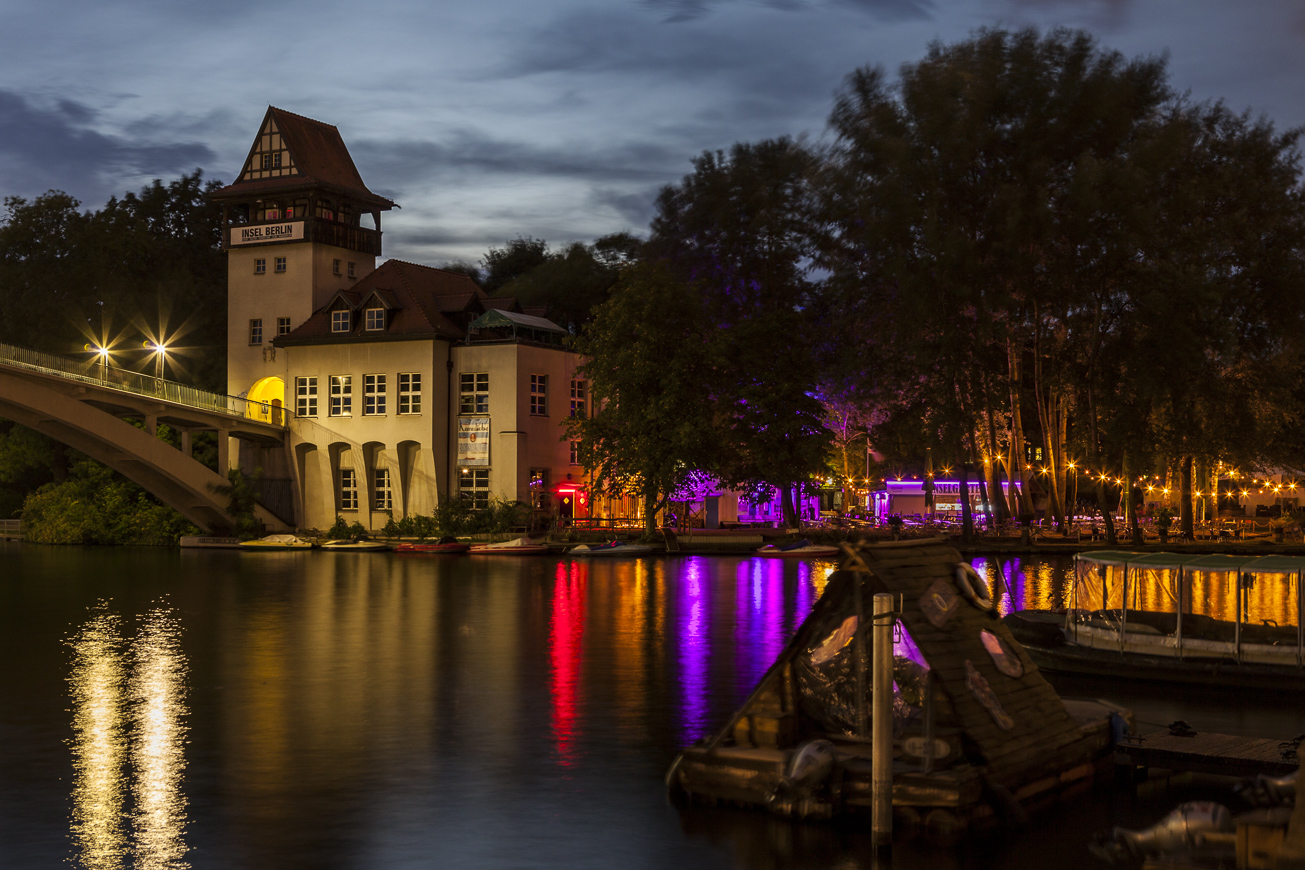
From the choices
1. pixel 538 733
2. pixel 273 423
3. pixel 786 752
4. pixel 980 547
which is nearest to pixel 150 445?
pixel 273 423

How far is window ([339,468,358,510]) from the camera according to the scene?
67.6 m

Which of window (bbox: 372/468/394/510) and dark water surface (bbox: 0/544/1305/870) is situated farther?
window (bbox: 372/468/394/510)

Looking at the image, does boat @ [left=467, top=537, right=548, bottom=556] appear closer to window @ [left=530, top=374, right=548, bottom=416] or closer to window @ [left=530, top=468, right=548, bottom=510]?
window @ [left=530, top=468, right=548, bottom=510]

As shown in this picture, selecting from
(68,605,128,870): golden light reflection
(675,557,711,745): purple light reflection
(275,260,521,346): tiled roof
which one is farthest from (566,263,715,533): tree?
(68,605,128,870): golden light reflection

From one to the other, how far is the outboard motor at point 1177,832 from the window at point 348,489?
60743 millimetres

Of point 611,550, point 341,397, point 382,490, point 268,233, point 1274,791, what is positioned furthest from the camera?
point 268,233

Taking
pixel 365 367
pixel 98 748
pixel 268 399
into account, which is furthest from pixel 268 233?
pixel 98 748

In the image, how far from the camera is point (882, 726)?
421 inches

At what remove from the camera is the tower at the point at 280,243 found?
70.3 meters

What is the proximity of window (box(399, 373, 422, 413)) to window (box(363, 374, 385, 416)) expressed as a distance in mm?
1157

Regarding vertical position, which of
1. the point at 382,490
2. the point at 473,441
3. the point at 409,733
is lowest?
the point at 409,733

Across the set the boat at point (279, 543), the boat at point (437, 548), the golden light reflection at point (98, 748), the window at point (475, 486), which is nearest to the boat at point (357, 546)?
the boat at point (279, 543)

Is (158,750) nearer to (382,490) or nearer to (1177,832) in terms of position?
(1177,832)

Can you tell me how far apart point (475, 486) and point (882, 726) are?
2200 inches
